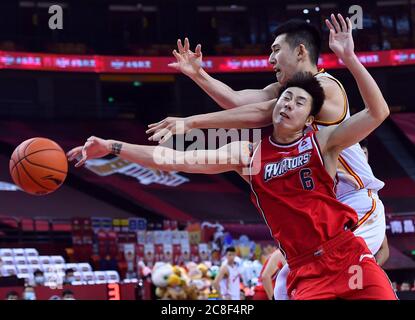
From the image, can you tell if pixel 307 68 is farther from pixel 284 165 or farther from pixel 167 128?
pixel 167 128

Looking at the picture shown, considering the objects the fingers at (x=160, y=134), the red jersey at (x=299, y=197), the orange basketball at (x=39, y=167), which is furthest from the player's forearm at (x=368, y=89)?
the orange basketball at (x=39, y=167)

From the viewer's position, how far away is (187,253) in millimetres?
19234

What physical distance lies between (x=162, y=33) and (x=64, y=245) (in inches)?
430

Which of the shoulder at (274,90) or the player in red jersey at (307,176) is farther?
the shoulder at (274,90)

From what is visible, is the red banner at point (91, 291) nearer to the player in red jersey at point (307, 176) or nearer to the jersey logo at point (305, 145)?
the player in red jersey at point (307, 176)

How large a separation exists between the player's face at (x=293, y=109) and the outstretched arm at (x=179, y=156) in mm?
252

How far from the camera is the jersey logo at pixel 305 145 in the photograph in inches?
158

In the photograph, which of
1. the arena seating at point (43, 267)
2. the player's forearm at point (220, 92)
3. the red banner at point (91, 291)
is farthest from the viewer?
the arena seating at point (43, 267)

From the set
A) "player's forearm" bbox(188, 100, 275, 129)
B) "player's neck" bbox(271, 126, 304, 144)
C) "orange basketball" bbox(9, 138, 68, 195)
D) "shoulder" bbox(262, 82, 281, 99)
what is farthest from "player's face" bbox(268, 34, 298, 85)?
"orange basketball" bbox(9, 138, 68, 195)

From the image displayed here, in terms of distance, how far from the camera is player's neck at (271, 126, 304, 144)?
4.10 m

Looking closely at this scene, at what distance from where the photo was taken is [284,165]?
402 centimetres

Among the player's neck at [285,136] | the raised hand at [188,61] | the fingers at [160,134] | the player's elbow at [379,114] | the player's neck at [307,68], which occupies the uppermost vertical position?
the raised hand at [188,61]

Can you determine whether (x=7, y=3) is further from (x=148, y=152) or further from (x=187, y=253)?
(x=148, y=152)

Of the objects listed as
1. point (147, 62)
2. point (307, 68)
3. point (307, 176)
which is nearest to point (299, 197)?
point (307, 176)
